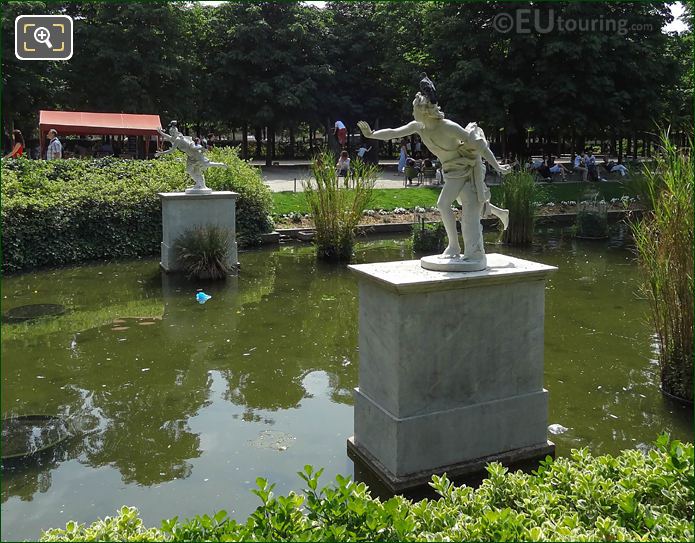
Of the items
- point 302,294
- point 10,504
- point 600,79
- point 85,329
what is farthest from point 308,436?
point 600,79

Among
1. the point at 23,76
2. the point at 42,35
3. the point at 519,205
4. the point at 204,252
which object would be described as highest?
the point at 23,76

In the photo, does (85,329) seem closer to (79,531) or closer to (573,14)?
(79,531)

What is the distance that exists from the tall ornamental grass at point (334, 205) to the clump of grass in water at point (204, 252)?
81.6 inches

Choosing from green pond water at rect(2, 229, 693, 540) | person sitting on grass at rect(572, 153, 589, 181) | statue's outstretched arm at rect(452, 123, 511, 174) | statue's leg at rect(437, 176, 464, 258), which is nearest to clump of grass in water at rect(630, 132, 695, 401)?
green pond water at rect(2, 229, 693, 540)

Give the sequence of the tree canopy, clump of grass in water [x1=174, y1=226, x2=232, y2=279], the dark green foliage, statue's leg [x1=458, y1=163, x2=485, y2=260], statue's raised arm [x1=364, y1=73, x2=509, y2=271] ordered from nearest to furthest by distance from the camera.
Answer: statue's raised arm [x1=364, y1=73, x2=509, y2=271], statue's leg [x1=458, y1=163, x2=485, y2=260], clump of grass in water [x1=174, y1=226, x2=232, y2=279], the dark green foliage, the tree canopy

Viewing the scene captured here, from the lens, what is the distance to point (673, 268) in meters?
6.44

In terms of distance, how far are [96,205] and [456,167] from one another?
430 inches

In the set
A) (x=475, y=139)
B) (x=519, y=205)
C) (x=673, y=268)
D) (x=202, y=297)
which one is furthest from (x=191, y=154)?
(x=673, y=268)

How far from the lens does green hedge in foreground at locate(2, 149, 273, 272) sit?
13.7m

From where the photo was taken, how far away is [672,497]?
375 centimetres

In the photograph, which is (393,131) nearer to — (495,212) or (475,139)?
Answer: (475,139)

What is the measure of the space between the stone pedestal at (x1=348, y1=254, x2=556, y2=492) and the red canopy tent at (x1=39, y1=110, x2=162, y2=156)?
24457mm

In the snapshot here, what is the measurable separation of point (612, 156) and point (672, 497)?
4422cm

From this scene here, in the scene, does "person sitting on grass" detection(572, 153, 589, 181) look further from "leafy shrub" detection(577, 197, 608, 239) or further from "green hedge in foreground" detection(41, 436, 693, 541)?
"green hedge in foreground" detection(41, 436, 693, 541)
